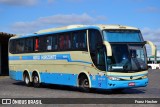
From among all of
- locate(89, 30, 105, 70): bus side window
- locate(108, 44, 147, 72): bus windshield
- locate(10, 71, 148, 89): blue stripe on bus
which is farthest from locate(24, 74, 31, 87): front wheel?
locate(108, 44, 147, 72): bus windshield

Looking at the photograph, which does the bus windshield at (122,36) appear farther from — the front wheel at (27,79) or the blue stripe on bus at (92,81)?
the front wheel at (27,79)

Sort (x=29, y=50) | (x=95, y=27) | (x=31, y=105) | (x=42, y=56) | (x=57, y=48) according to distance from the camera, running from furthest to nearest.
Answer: (x=29, y=50)
(x=42, y=56)
(x=57, y=48)
(x=95, y=27)
(x=31, y=105)

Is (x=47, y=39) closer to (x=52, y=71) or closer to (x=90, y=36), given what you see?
(x=52, y=71)

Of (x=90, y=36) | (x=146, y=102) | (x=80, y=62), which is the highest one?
(x=90, y=36)

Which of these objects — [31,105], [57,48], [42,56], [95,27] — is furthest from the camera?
[42,56]

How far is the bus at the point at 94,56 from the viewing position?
1748cm

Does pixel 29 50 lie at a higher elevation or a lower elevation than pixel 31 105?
higher

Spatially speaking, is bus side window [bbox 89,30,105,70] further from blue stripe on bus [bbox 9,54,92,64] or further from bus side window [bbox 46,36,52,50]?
bus side window [bbox 46,36,52,50]

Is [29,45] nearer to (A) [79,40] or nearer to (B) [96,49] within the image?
(A) [79,40]

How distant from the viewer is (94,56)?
59.8ft

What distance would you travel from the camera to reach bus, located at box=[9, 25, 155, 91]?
57.4 feet

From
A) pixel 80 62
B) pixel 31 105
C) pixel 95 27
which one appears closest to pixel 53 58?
pixel 80 62

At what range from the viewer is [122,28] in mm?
18531

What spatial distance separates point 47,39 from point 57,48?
1.42 meters
